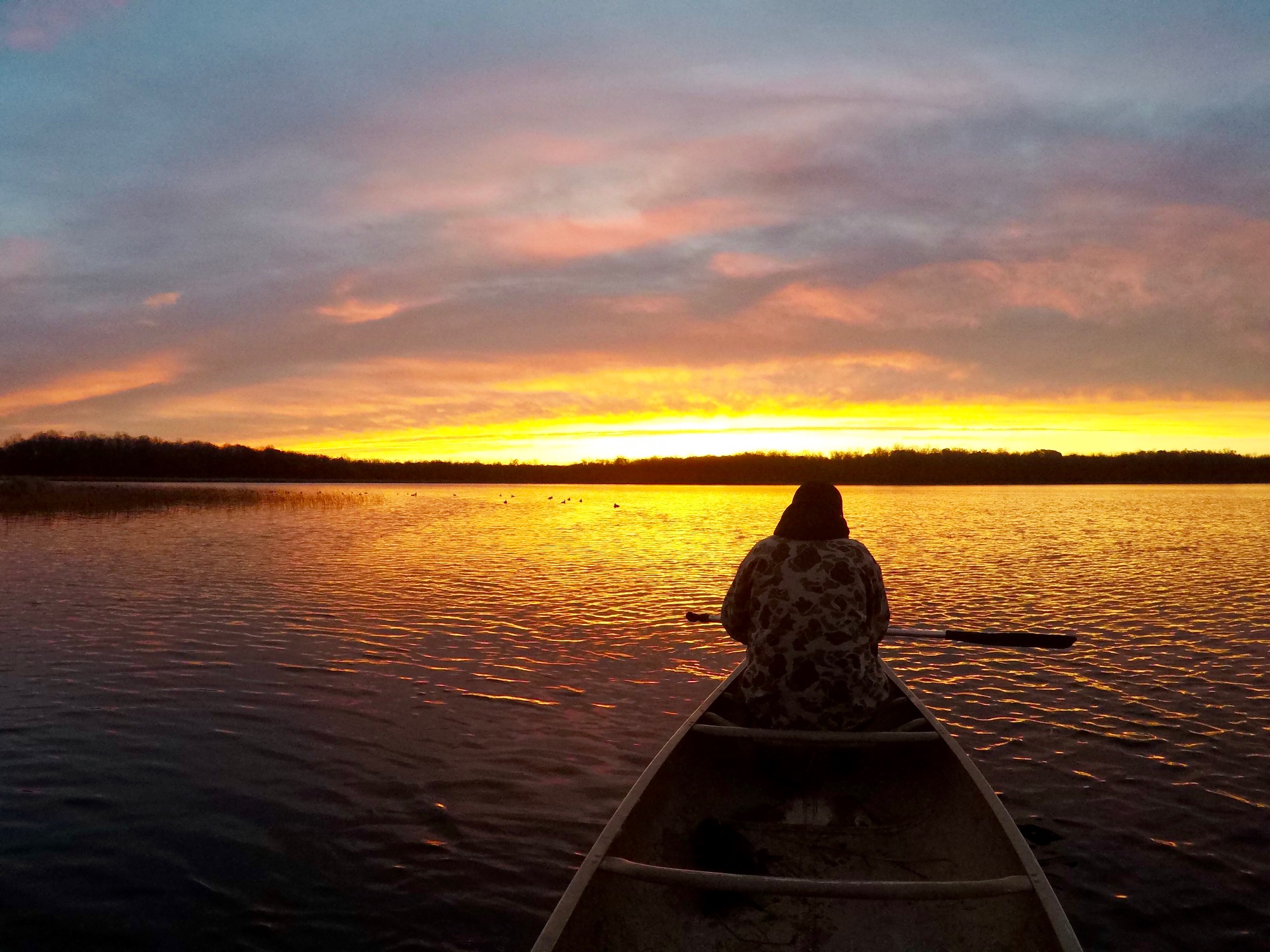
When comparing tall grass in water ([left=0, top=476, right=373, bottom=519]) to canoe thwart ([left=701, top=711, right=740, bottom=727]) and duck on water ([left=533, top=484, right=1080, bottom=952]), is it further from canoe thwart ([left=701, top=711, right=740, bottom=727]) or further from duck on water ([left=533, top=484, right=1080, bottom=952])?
duck on water ([left=533, top=484, right=1080, bottom=952])

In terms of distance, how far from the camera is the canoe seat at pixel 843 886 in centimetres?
426

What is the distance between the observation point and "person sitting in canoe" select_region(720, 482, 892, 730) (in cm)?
649

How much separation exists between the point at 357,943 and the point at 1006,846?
Answer: 14.0 ft

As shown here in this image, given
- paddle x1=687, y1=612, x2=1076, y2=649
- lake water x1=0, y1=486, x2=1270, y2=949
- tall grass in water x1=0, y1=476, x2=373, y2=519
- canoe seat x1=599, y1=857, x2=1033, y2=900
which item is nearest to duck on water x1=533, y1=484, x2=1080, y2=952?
canoe seat x1=599, y1=857, x2=1033, y2=900

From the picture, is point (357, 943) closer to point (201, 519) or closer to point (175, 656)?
point (175, 656)

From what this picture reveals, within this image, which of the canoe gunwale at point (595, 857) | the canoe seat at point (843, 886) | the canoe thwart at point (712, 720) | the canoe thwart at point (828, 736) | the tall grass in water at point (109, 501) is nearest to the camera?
the canoe gunwale at point (595, 857)

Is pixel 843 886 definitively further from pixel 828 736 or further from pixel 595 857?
pixel 828 736

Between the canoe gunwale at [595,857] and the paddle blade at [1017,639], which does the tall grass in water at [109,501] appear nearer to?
the paddle blade at [1017,639]

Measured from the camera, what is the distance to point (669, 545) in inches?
1332

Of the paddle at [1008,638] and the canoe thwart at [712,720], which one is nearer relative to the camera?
the canoe thwart at [712,720]

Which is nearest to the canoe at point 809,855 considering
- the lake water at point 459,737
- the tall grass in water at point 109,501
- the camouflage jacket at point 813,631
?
Result: the camouflage jacket at point 813,631

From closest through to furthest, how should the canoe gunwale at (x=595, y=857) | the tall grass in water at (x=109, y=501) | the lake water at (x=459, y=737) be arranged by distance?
1. the canoe gunwale at (x=595, y=857)
2. the lake water at (x=459, y=737)
3. the tall grass in water at (x=109, y=501)

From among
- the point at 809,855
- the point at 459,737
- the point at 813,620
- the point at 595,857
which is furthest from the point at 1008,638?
the point at 595,857

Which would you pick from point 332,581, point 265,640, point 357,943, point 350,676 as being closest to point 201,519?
point 332,581
